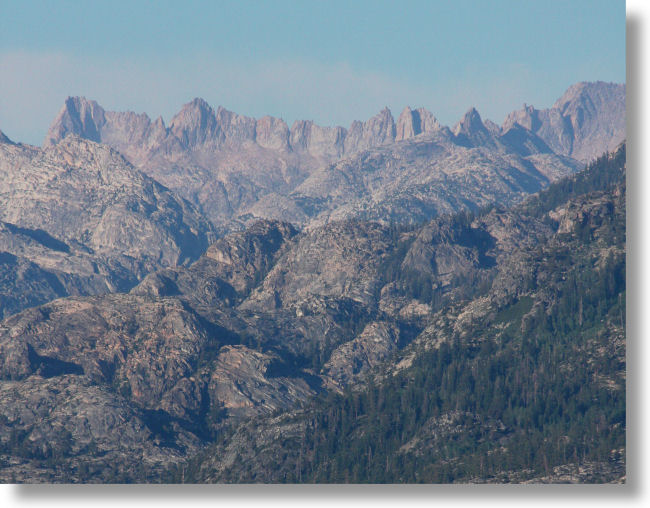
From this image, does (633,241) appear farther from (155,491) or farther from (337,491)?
(155,491)

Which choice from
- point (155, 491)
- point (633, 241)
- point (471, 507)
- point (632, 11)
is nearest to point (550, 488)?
point (471, 507)

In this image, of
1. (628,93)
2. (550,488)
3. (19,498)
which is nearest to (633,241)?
(628,93)

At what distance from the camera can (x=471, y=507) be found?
15925 centimetres

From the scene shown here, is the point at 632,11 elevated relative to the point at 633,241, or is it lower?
elevated

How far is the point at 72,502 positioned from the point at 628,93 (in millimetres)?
84712

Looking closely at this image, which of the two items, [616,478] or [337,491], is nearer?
[337,491]

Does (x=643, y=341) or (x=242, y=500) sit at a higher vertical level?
(x=643, y=341)

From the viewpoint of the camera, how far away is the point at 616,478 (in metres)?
195

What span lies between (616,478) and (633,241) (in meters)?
40.0

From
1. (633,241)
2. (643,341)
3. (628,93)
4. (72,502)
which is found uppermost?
(628,93)

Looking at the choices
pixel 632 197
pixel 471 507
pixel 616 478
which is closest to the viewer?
pixel 471 507

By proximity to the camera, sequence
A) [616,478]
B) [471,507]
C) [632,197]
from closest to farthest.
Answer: [471,507] → [632,197] → [616,478]

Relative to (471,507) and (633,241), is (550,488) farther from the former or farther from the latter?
(633,241)

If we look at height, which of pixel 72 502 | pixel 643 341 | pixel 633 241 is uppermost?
pixel 633 241
